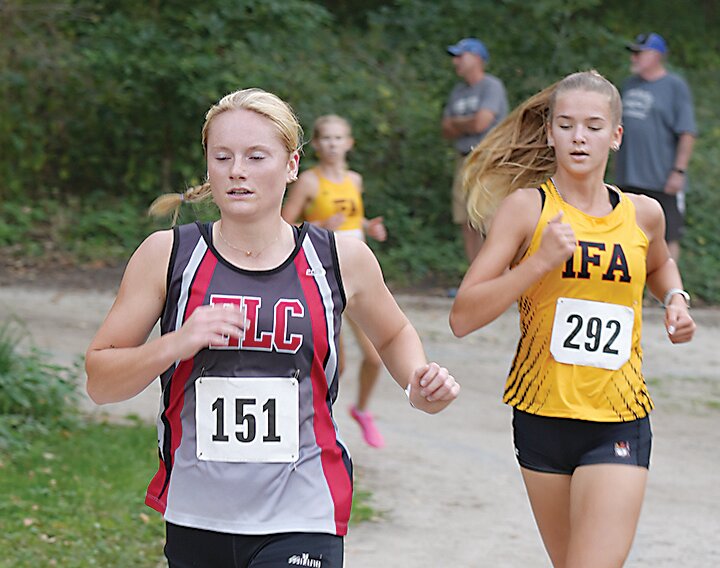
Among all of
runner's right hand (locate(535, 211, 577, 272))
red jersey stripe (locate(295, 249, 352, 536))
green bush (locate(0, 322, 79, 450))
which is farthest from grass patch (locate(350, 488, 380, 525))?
red jersey stripe (locate(295, 249, 352, 536))

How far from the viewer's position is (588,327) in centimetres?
392

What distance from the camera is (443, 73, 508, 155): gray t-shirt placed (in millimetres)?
11234

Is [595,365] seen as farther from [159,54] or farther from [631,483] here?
[159,54]

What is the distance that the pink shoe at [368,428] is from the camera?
7.10m

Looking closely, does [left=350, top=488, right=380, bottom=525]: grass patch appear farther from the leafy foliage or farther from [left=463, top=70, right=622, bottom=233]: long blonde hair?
the leafy foliage

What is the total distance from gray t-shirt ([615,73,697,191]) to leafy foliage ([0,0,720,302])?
2.44 meters

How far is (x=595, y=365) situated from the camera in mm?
3963

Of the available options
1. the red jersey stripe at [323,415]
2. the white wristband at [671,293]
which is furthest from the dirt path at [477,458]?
the red jersey stripe at [323,415]

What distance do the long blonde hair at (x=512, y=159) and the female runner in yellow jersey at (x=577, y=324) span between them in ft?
0.84

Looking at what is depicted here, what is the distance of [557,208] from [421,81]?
1154 centimetres

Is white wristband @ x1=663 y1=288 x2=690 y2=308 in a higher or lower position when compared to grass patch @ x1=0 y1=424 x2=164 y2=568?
higher

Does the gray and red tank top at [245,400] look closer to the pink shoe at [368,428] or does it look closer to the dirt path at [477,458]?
the dirt path at [477,458]

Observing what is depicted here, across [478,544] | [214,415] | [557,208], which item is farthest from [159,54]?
[214,415]

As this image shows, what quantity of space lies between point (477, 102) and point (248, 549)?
28.1 feet
